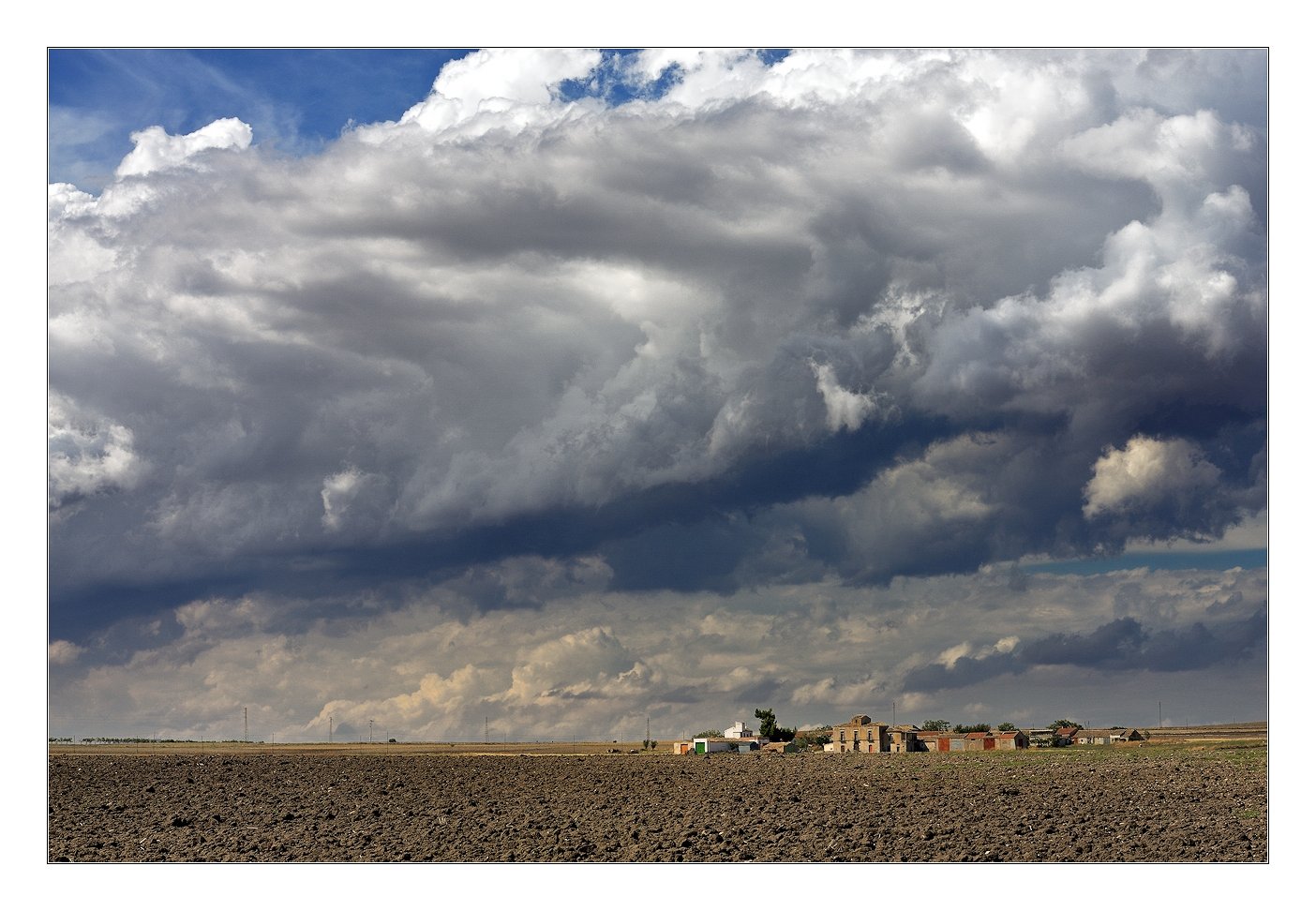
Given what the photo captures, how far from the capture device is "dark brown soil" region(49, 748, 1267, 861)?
105 ft

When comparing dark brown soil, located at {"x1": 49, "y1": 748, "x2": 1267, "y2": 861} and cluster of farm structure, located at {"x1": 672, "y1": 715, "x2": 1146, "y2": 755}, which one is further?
cluster of farm structure, located at {"x1": 672, "y1": 715, "x2": 1146, "y2": 755}

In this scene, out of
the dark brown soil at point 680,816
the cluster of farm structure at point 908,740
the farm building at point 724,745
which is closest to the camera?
the dark brown soil at point 680,816

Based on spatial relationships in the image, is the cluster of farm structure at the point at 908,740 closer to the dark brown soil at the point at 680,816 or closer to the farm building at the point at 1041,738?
the farm building at the point at 1041,738

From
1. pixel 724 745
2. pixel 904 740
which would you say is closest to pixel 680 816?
pixel 904 740

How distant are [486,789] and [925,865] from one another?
23.5m

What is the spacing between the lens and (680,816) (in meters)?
37.9

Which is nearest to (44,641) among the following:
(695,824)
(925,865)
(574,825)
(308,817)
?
(308,817)

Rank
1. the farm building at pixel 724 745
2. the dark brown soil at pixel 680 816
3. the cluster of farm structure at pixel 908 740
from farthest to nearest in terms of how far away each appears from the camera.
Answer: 1. the farm building at pixel 724 745
2. the cluster of farm structure at pixel 908 740
3. the dark brown soil at pixel 680 816

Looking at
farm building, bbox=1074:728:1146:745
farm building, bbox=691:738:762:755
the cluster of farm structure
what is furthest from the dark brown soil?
farm building, bbox=691:738:762:755

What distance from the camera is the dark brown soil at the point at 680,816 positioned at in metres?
32.0

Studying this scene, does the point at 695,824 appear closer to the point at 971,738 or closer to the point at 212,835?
the point at 212,835

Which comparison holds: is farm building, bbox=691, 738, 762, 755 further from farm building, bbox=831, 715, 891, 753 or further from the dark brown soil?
the dark brown soil

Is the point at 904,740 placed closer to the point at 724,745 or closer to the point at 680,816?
the point at 724,745

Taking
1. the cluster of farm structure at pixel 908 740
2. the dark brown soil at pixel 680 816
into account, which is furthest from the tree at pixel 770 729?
the dark brown soil at pixel 680 816
